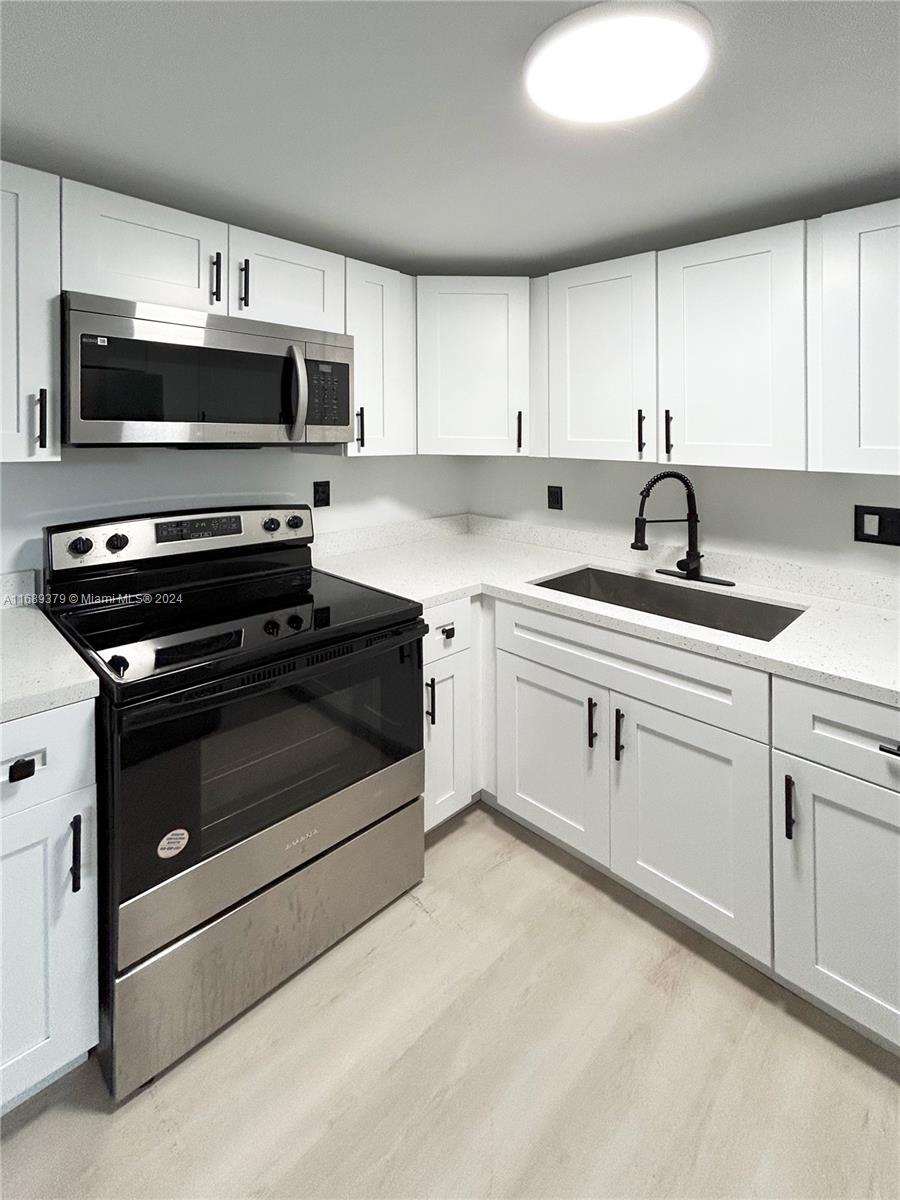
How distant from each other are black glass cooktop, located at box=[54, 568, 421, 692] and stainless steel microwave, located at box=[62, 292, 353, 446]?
457 mm

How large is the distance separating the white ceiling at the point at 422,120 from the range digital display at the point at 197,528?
0.89 m

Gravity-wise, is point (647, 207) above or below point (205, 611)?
above

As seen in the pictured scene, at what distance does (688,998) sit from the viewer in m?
1.71

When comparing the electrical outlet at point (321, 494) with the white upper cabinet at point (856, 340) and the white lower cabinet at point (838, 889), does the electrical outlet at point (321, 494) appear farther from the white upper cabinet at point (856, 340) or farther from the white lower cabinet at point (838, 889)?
the white lower cabinet at point (838, 889)

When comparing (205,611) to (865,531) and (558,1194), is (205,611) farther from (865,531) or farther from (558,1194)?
(865,531)

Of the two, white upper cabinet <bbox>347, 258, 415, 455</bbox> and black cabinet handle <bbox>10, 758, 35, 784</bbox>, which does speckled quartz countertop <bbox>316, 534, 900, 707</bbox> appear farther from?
black cabinet handle <bbox>10, 758, 35, 784</bbox>

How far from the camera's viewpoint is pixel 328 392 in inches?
83.0

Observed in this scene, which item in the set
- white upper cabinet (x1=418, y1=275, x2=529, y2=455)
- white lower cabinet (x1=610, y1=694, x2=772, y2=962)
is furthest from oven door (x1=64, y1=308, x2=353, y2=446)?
white lower cabinet (x1=610, y1=694, x2=772, y2=962)

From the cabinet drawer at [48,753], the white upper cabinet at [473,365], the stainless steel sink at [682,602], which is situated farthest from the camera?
the white upper cabinet at [473,365]

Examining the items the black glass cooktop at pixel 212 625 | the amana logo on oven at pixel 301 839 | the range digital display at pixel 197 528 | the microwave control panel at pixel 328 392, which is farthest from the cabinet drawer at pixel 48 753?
the microwave control panel at pixel 328 392

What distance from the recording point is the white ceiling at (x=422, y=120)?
1102 millimetres

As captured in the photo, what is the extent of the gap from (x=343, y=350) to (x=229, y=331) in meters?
0.41

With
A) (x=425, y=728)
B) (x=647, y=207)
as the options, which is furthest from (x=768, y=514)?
(x=425, y=728)

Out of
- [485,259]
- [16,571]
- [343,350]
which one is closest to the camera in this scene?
[16,571]
